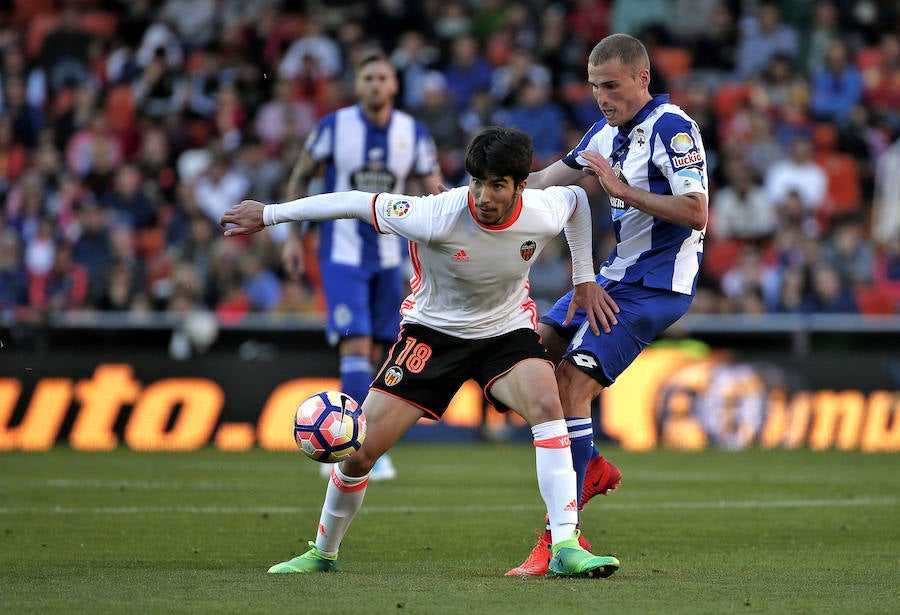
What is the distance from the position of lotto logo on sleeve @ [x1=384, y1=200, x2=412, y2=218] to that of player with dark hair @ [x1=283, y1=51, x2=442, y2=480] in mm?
4932

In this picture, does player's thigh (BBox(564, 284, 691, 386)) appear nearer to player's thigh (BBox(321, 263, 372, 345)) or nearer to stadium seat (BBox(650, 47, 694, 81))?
player's thigh (BBox(321, 263, 372, 345))

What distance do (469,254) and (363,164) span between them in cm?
523

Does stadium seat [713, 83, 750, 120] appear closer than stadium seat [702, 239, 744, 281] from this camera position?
No

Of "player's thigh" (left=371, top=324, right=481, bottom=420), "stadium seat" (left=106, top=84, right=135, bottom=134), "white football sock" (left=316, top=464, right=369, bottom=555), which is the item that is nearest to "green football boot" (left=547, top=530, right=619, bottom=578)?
"player's thigh" (left=371, top=324, right=481, bottom=420)

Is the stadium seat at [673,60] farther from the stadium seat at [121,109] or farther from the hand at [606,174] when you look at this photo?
the hand at [606,174]

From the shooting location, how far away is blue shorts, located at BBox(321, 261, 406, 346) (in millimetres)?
11492

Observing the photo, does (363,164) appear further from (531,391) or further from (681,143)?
(531,391)

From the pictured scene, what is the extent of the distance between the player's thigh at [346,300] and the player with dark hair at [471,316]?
14.6 feet

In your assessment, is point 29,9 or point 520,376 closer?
point 520,376

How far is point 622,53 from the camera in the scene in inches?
277

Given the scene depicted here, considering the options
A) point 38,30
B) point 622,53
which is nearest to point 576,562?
point 622,53

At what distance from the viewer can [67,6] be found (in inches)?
933

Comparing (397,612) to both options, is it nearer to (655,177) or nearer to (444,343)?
(444,343)

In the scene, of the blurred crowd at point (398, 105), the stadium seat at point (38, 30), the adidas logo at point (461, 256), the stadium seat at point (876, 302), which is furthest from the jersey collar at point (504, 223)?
the stadium seat at point (38, 30)
